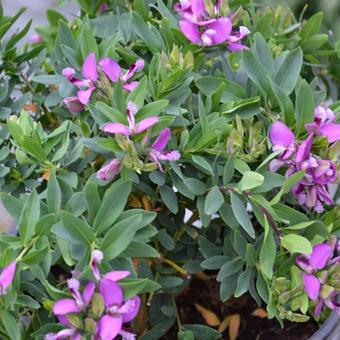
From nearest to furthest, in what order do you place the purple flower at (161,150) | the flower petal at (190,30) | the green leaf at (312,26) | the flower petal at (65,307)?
the flower petal at (65,307) < the purple flower at (161,150) < the flower petal at (190,30) < the green leaf at (312,26)

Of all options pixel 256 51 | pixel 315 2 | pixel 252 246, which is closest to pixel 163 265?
pixel 252 246

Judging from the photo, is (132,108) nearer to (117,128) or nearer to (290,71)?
(117,128)

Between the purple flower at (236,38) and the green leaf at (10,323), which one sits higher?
the purple flower at (236,38)

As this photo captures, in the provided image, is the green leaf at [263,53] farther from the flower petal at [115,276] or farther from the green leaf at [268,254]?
the flower petal at [115,276]

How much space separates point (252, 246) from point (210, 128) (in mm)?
124

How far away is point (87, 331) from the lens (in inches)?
22.9

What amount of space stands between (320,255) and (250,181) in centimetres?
10

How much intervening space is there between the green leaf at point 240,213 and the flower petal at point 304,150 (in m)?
0.07

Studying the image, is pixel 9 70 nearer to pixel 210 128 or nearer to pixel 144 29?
pixel 144 29

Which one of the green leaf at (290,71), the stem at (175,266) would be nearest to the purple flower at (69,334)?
the stem at (175,266)

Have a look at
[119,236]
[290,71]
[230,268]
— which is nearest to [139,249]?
[119,236]

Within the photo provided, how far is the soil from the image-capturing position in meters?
0.95

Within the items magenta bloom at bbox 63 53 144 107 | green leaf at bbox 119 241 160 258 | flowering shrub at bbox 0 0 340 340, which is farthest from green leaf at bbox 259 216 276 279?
A: magenta bloom at bbox 63 53 144 107

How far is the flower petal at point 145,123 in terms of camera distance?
2.02 ft
